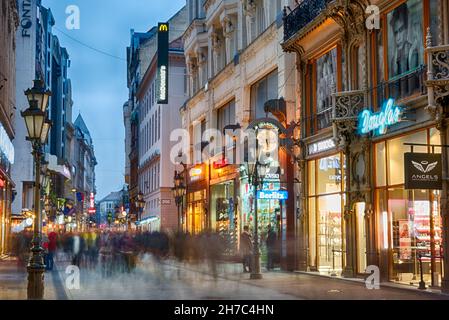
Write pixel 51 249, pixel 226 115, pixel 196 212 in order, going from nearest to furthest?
1. pixel 51 249
2. pixel 226 115
3. pixel 196 212

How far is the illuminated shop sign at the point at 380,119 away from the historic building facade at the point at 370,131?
44mm

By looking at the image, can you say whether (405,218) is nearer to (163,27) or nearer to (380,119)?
(380,119)

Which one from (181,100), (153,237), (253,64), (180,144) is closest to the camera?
(153,237)

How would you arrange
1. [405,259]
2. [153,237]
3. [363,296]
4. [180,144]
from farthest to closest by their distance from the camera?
[180,144] → [153,237] → [405,259] → [363,296]

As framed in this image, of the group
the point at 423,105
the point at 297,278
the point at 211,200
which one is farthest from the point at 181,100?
the point at 423,105

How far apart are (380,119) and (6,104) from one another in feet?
100

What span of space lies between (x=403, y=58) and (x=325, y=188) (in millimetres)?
7257

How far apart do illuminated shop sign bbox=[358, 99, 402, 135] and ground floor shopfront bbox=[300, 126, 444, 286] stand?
0.45 meters

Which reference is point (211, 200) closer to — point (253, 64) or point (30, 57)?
point (253, 64)

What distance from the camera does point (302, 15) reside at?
28672mm

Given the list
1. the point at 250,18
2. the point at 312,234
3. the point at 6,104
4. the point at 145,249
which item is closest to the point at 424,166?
the point at 312,234

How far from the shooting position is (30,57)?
70875mm

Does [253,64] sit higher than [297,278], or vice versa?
[253,64]

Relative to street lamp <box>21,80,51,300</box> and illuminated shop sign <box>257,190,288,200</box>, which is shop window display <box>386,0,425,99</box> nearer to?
illuminated shop sign <box>257,190,288,200</box>
